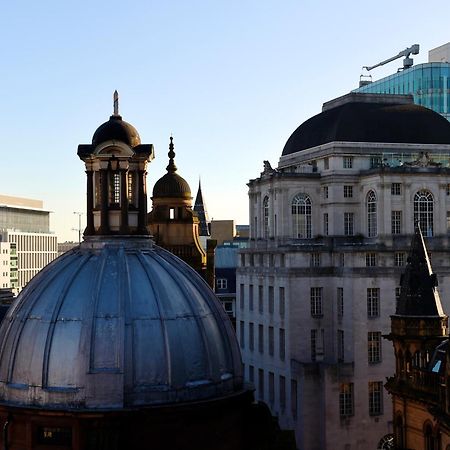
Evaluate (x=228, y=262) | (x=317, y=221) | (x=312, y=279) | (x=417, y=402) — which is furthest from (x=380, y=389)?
(x=228, y=262)

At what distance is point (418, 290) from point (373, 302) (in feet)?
54.0

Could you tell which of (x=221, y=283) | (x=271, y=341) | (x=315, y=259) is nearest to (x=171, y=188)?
(x=315, y=259)

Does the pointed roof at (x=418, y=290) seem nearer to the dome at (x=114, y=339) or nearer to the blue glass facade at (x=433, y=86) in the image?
the dome at (x=114, y=339)

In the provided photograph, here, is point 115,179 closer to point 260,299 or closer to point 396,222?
point 396,222

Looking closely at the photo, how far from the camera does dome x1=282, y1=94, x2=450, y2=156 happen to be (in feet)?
229

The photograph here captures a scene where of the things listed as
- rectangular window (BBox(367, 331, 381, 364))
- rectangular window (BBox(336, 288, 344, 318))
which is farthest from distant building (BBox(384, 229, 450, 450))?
rectangular window (BBox(336, 288, 344, 318))

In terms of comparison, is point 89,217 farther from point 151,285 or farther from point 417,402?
point 417,402

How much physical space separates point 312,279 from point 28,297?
45.3m

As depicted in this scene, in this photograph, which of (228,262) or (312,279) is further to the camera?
(228,262)

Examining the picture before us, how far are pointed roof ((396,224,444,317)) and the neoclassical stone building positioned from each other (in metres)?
15.0

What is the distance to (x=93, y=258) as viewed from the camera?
23.7 metres

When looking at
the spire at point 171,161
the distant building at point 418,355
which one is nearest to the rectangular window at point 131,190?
the distant building at point 418,355

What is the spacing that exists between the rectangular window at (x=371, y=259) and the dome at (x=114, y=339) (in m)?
42.8

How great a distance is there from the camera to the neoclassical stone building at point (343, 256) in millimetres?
64625
